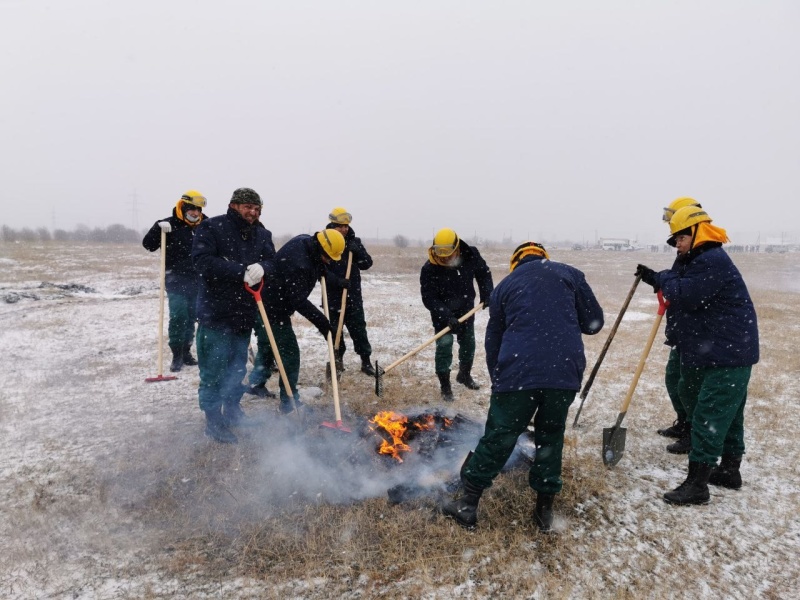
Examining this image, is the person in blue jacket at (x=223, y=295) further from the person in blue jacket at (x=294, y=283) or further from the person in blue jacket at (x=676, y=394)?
the person in blue jacket at (x=676, y=394)

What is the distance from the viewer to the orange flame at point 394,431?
12.8 feet

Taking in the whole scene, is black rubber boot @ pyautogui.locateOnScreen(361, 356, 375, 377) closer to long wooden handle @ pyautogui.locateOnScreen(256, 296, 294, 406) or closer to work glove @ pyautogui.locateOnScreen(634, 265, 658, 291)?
long wooden handle @ pyautogui.locateOnScreen(256, 296, 294, 406)

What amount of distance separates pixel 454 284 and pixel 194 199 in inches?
145

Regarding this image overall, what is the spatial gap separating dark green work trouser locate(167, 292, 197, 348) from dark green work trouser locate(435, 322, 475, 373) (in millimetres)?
3448

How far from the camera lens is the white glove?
412cm

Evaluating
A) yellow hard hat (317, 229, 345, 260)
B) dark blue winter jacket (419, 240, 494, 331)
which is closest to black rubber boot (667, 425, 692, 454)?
dark blue winter jacket (419, 240, 494, 331)

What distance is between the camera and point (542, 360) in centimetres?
287

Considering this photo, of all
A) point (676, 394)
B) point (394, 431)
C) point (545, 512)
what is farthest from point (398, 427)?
point (676, 394)

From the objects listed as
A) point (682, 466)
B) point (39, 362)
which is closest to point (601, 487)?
point (682, 466)

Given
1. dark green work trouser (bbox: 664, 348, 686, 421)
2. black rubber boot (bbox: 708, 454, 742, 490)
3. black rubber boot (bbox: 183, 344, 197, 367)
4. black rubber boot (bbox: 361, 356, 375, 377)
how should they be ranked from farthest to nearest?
black rubber boot (bbox: 183, 344, 197, 367) → black rubber boot (bbox: 361, 356, 375, 377) → dark green work trouser (bbox: 664, 348, 686, 421) → black rubber boot (bbox: 708, 454, 742, 490)

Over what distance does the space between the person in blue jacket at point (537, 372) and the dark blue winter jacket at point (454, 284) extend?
92.0 inches

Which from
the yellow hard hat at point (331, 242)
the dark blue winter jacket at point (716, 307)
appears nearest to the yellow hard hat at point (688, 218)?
the dark blue winter jacket at point (716, 307)

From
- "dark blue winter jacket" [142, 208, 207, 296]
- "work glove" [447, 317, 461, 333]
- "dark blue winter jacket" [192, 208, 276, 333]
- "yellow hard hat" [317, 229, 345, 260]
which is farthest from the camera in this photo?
"dark blue winter jacket" [142, 208, 207, 296]

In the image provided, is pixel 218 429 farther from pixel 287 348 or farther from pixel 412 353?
pixel 412 353
